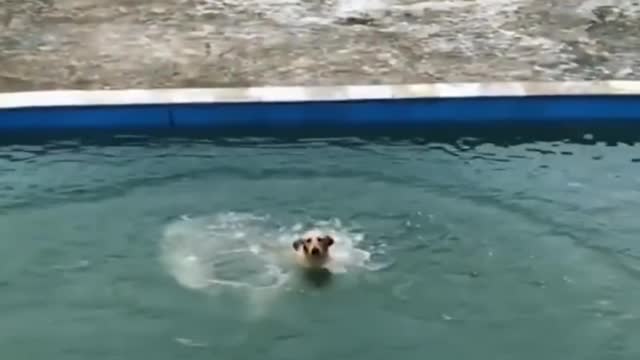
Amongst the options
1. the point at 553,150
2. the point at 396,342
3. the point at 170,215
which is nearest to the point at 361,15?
the point at 553,150

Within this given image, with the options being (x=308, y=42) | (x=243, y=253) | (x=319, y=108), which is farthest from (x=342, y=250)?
(x=308, y=42)

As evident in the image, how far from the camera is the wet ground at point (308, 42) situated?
40.1ft

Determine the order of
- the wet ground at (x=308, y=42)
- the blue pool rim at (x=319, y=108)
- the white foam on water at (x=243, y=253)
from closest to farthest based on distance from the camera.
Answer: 1. the white foam on water at (x=243, y=253)
2. the blue pool rim at (x=319, y=108)
3. the wet ground at (x=308, y=42)

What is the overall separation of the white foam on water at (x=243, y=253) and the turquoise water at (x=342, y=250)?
18 mm

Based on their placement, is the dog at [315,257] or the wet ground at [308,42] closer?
the dog at [315,257]

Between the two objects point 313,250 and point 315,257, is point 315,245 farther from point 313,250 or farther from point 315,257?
point 315,257

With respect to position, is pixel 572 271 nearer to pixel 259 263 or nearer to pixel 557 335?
pixel 557 335

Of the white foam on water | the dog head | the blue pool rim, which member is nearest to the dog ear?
the dog head

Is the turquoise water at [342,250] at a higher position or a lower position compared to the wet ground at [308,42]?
lower

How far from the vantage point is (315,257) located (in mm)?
9328

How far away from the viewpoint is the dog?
9257 millimetres

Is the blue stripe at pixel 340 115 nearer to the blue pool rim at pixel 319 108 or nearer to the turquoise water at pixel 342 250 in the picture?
the blue pool rim at pixel 319 108

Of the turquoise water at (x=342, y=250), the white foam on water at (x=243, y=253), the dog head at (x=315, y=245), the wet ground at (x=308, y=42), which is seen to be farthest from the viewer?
the wet ground at (x=308, y=42)

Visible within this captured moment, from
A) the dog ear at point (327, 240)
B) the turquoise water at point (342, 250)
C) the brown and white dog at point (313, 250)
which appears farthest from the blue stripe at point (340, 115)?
the dog ear at point (327, 240)
